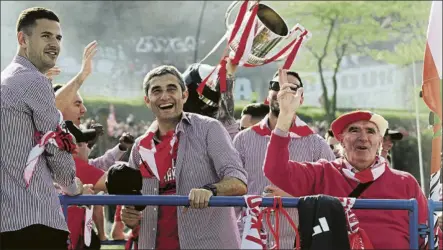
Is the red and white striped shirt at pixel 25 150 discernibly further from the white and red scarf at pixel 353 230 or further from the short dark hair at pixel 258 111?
the short dark hair at pixel 258 111

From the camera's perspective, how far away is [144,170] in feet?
18.1

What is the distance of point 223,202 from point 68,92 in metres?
1.64

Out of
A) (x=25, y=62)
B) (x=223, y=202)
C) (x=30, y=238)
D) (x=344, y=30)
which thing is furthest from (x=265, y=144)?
(x=344, y=30)

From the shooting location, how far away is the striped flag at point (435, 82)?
5.53 metres

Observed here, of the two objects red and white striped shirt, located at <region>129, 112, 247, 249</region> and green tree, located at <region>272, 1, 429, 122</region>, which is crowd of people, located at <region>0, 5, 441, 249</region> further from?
green tree, located at <region>272, 1, 429, 122</region>

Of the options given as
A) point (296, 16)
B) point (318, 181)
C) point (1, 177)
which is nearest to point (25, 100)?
point (1, 177)

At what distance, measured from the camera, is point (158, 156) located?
5.46 metres

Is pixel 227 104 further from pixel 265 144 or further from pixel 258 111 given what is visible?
pixel 258 111

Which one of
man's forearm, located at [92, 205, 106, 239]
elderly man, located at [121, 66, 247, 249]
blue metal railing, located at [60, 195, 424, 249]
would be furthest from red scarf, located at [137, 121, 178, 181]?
man's forearm, located at [92, 205, 106, 239]

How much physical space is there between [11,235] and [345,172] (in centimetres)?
183

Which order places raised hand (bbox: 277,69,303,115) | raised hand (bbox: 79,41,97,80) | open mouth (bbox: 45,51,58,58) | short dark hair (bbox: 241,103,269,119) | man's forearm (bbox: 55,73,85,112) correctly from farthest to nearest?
short dark hair (bbox: 241,103,269,119) < man's forearm (bbox: 55,73,85,112) < raised hand (bbox: 79,41,97,80) < raised hand (bbox: 277,69,303,115) < open mouth (bbox: 45,51,58,58)

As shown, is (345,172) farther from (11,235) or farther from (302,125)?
(11,235)

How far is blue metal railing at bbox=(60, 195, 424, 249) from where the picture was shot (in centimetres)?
479

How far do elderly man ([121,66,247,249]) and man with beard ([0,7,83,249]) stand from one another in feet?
2.94
